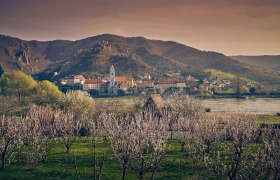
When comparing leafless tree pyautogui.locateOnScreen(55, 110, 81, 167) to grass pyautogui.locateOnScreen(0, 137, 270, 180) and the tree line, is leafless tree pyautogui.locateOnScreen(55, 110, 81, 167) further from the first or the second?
grass pyautogui.locateOnScreen(0, 137, 270, 180)

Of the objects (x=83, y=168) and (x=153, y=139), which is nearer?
(x=153, y=139)

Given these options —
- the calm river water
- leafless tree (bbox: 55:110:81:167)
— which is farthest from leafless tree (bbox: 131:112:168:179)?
the calm river water

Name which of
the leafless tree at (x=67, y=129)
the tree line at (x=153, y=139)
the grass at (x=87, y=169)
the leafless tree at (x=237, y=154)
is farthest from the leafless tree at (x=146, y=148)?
the leafless tree at (x=67, y=129)

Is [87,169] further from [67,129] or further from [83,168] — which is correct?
[67,129]

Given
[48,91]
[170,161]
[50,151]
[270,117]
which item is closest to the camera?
[170,161]

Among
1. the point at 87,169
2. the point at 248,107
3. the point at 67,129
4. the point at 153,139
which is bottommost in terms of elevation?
A: the point at 87,169

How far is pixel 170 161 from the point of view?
56.3 m

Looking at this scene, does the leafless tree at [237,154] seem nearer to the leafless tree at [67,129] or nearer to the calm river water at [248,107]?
the leafless tree at [67,129]

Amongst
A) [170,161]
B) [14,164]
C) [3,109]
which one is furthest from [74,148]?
[3,109]

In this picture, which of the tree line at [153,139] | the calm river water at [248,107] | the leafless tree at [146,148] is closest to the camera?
the tree line at [153,139]

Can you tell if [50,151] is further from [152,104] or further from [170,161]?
[152,104]

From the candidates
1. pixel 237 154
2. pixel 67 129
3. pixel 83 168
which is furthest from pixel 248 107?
pixel 237 154

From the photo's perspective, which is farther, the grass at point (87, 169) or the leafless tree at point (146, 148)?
→ the grass at point (87, 169)

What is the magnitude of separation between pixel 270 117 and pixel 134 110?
42.4 meters
